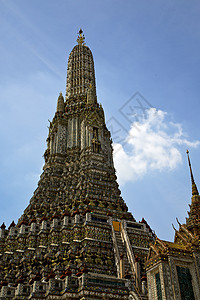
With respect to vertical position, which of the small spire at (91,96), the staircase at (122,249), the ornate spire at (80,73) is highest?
the ornate spire at (80,73)

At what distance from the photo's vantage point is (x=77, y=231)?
4803cm

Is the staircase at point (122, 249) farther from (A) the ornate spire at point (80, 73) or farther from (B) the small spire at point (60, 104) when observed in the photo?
(A) the ornate spire at point (80, 73)

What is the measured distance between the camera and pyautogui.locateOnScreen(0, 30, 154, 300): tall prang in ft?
119

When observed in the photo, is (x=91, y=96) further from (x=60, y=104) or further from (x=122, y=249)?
(x=122, y=249)

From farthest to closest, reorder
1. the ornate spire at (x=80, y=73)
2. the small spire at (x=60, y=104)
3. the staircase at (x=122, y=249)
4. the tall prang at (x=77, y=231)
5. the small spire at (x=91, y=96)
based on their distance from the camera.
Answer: the ornate spire at (x=80, y=73)
the small spire at (x=60, y=104)
the small spire at (x=91, y=96)
the staircase at (x=122, y=249)
the tall prang at (x=77, y=231)

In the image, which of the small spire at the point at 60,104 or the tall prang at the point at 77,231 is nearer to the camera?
the tall prang at the point at 77,231

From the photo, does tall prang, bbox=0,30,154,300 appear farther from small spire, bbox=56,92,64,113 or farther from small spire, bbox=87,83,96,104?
small spire, bbox=56,92,64,113

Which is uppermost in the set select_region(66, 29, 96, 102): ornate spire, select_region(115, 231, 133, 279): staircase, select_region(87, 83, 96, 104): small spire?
select_region(66, 29, 96, 102): ornate spire

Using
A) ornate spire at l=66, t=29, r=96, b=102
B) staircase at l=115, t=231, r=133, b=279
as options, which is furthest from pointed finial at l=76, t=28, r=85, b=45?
staircase at l=115, t=231, r=133, b=279

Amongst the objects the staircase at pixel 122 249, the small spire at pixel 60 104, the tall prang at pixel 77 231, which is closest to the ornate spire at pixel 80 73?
the small spire at pixel 60 104


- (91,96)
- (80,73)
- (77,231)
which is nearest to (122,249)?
(77,231)

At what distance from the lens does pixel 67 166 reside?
72.1 metres

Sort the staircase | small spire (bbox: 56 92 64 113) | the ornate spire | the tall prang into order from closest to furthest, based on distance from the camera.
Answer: the tall prang → the staircase → small spire (bbox: 56 92 64 113) → the ornate spire

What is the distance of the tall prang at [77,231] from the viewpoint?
36.2 meters
